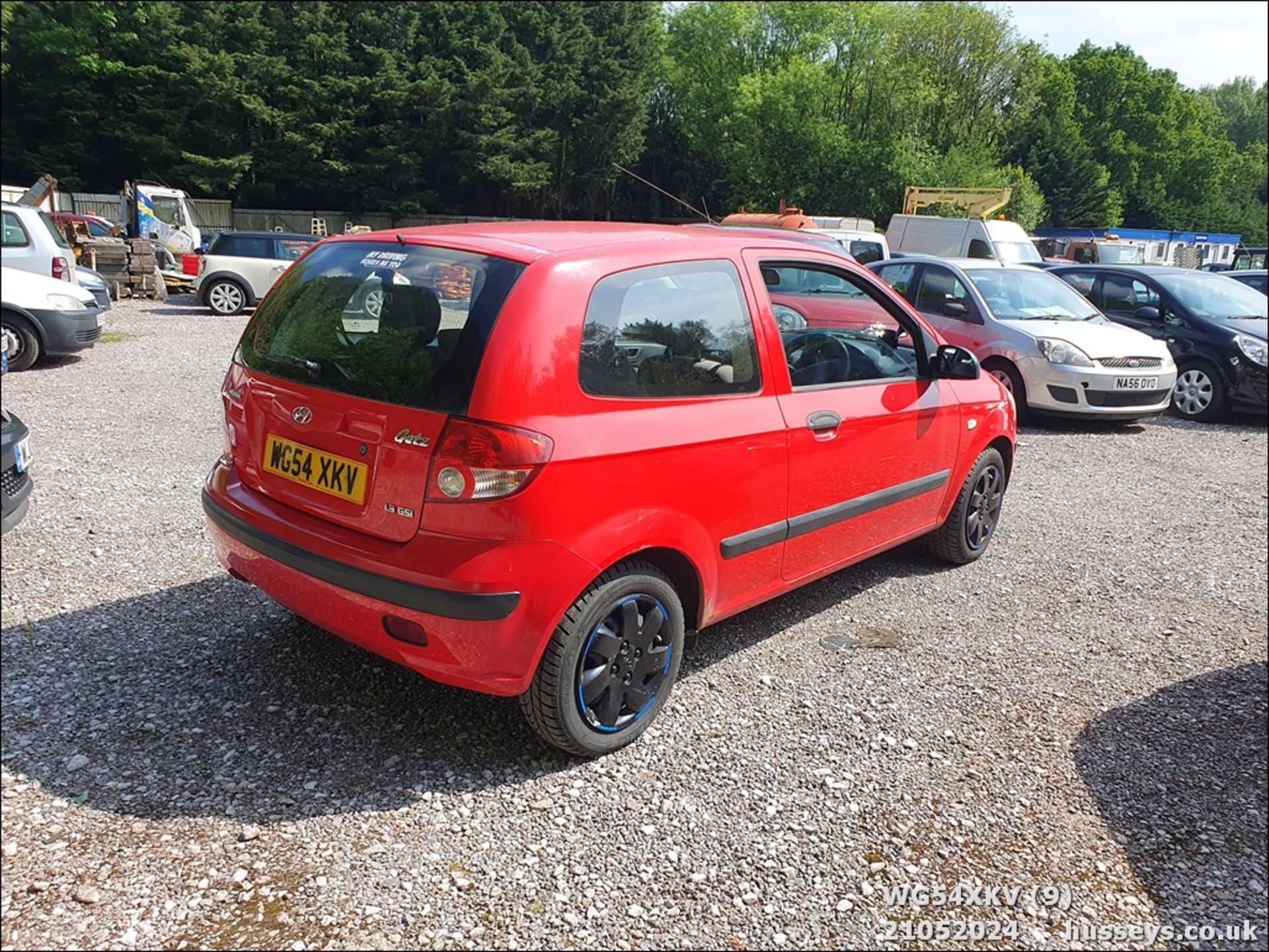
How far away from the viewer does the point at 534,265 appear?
114 inches

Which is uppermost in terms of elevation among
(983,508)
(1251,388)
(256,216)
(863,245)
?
(256,216)

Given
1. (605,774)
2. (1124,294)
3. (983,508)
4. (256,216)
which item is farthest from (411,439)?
(256,216)

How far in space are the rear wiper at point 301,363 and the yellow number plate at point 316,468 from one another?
0.77 ft

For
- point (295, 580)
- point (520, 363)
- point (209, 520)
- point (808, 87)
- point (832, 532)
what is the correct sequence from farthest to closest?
point (808, 87) < point (832, 532) < point (209, 520) < point (295, 580) < point (520, 363)

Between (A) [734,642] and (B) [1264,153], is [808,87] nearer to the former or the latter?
(B) [1264,153]

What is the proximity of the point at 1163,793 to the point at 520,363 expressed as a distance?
251 centimetres

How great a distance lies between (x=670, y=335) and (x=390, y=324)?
920mm

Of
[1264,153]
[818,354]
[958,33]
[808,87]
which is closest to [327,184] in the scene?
[808,87]

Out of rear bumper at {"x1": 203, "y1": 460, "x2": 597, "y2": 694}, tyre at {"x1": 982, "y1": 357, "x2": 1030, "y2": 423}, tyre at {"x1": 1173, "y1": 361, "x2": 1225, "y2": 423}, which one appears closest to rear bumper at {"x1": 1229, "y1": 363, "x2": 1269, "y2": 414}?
tyre at {"x1": 1173, "y1": 361, "x2": 1225, "y2": 423}

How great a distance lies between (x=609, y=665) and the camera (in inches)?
122

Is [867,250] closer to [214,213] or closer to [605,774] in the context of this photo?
[605,774]

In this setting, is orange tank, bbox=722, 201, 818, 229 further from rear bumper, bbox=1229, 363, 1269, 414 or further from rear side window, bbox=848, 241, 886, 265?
rear bumper, bbox=1229, 363, 1269, 414

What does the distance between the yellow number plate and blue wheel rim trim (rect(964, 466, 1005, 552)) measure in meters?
3.35

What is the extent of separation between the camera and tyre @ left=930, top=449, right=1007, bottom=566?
499cm
